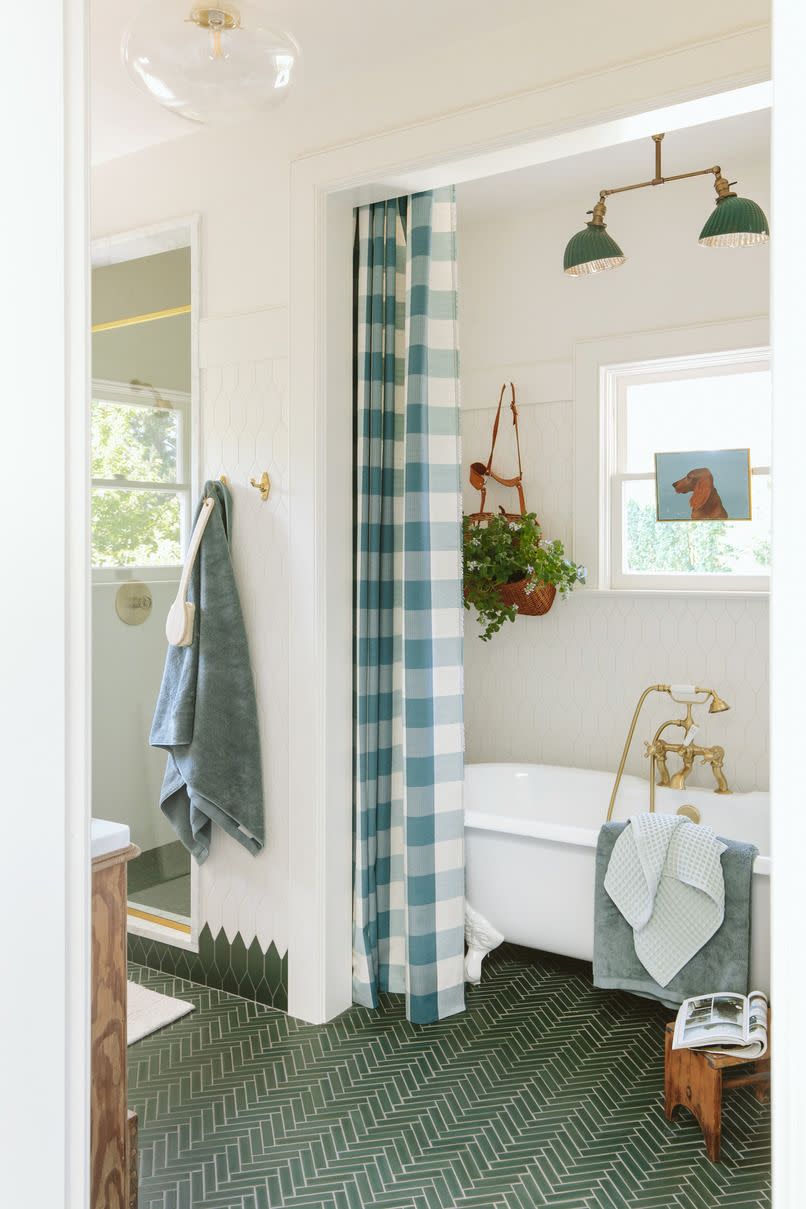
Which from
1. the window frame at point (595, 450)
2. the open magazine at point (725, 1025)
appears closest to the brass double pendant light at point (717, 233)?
the window frame at point (595, 450)

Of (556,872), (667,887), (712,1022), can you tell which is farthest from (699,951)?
(556,872)

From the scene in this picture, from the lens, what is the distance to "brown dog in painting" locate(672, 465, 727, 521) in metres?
3.69

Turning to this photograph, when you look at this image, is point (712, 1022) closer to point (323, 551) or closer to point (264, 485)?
point (323, 551)

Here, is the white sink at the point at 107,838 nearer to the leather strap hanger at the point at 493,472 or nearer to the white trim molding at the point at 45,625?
the white trim molding at the point at 45,625

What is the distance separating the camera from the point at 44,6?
2.25 feet

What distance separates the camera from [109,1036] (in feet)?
5.41

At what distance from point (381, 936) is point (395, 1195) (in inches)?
38.1

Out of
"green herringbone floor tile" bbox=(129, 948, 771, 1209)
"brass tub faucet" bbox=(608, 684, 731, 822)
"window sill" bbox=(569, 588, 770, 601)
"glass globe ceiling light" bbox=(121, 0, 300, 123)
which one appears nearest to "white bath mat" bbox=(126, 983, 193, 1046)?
"green herringbone floor tile" bbox=(129, 948, 771, 1209)

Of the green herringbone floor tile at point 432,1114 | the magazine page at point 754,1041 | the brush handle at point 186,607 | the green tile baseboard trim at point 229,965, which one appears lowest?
the green herringbone floor tile at point 432,1114

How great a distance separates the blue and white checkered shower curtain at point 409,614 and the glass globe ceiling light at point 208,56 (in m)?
1.05

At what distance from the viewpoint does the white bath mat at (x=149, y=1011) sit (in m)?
2.78

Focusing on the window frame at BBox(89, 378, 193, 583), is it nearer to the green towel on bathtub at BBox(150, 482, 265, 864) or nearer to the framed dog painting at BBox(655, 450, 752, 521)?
the green towel on bathtub at BBox(150, 482, 265, 864)

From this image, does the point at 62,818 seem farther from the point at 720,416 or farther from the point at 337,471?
the point at 720,416

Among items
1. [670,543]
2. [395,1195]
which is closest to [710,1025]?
[395,1195]
